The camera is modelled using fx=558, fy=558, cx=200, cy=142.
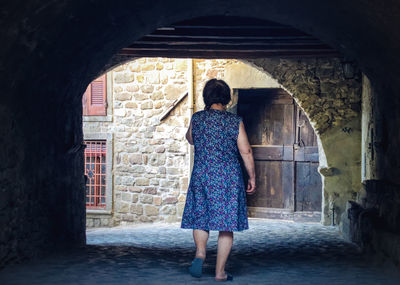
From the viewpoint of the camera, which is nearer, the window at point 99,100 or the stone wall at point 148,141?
the stone wall at point 148,141

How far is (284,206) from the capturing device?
1042 centimetres

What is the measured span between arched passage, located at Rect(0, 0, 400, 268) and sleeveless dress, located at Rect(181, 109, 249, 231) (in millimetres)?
1256

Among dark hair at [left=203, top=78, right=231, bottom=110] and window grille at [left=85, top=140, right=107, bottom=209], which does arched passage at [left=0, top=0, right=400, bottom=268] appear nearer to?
dark hair at [left=203, top=78, right=231, bottom=110]

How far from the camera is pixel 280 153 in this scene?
10.3m

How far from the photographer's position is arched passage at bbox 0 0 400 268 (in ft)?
12.7

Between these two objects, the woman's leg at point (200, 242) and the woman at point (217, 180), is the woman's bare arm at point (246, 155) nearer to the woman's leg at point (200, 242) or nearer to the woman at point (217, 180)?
the woman at point (217, 180)

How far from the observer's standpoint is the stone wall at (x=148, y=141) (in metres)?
11.0

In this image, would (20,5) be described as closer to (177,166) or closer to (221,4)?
(221,4)

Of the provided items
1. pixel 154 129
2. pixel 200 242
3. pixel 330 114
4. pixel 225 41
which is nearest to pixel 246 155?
pixel 200 242

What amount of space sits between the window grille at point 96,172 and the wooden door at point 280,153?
10.9ft

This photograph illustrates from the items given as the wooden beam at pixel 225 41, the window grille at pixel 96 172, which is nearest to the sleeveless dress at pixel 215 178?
the wooden beam at pixel 225 41

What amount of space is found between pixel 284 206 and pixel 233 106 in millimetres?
2107

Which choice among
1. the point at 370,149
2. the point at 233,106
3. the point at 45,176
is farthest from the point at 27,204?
the point at 233,106

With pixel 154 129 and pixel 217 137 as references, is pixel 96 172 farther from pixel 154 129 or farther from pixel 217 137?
pixel 217 137
